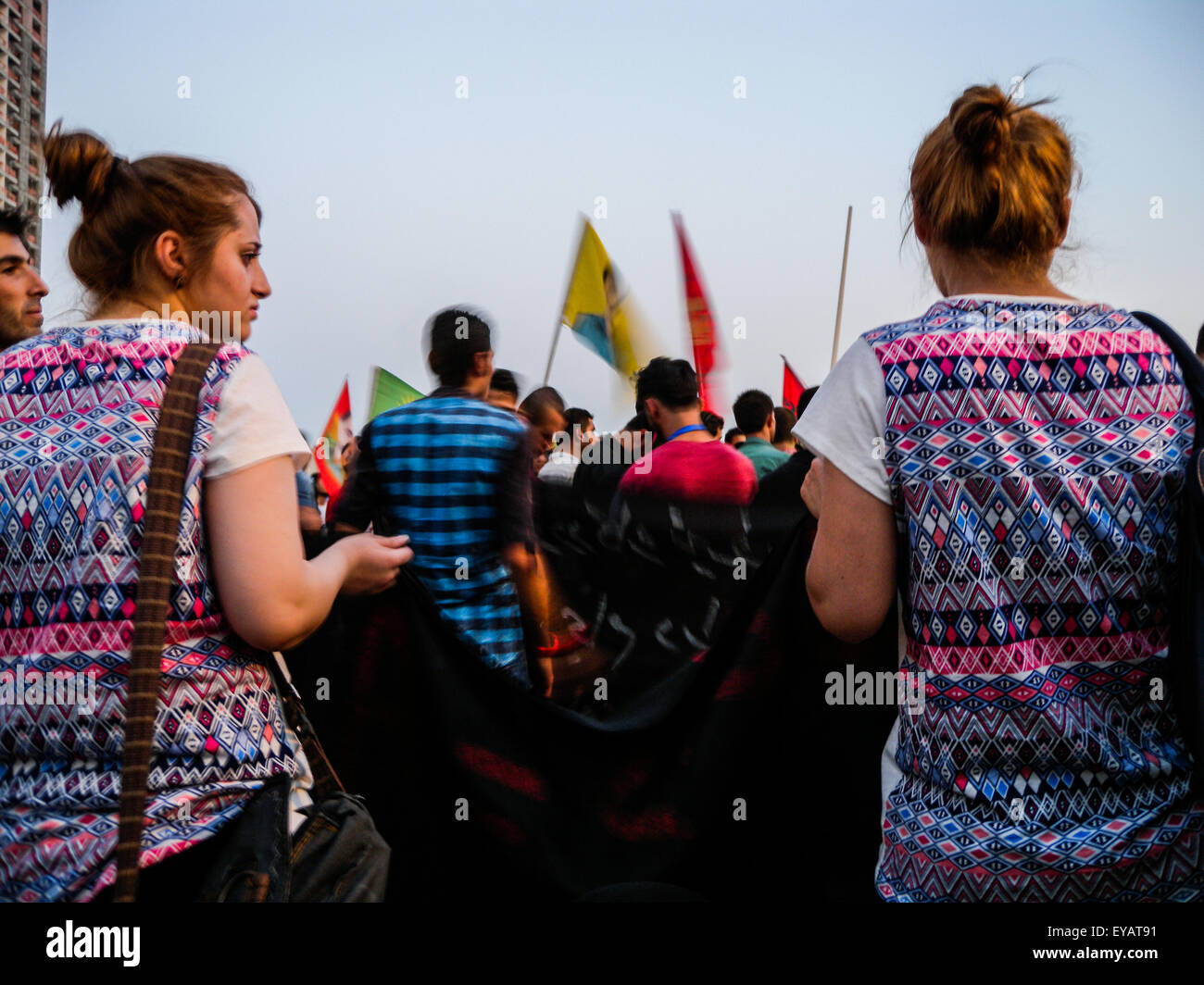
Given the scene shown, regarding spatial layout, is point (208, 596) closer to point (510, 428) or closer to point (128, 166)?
point (128, 166)

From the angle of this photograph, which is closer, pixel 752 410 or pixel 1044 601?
pixel 1044 601

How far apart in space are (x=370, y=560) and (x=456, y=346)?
5.37 ft

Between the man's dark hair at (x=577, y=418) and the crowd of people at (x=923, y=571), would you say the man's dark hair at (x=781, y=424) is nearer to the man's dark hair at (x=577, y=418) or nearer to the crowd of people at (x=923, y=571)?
the man's dark hair at (x=577, y=418)

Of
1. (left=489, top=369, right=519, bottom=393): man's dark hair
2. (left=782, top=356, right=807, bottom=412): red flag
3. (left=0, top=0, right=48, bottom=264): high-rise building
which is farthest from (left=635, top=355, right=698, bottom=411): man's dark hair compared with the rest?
(left=0, top=0, right=48, bottom=264): high-rise building

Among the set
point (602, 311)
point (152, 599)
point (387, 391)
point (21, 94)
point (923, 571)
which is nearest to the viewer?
point (152, 599)

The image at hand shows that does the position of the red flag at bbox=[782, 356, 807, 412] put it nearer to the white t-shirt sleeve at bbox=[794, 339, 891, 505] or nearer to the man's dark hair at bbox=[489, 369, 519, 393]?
the man's dark hair at bbox=[489, 369, 519, 393]

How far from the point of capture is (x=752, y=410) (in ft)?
19.8

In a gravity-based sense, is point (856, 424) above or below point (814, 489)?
above

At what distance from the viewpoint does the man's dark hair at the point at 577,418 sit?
799 centimetres

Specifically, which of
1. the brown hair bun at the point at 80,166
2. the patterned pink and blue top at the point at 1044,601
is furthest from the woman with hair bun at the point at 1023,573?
the brown hair bun at the point at 80,166

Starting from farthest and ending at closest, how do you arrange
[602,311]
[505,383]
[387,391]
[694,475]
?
[602,311], [387,391], [505,383], [694,475]

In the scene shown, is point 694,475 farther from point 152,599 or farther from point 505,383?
point 505,383

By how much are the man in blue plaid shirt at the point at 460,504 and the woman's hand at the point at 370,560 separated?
Answer: 0.91 feet

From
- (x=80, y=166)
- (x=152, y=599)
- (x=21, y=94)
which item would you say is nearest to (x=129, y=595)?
(x=152, y=599)
